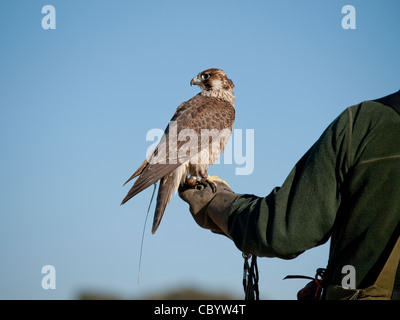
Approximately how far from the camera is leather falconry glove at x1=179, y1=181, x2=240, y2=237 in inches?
95.9

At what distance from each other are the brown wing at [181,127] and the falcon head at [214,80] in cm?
21

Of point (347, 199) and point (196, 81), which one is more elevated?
point (196, 81)

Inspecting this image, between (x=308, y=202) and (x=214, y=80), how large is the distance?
398 cm

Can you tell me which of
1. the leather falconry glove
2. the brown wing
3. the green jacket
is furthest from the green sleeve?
the brown wing

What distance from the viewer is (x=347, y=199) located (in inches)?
69.7

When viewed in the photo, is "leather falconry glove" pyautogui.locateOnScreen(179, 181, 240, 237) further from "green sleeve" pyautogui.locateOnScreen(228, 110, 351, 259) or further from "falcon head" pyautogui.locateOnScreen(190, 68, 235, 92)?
"falcon head" pyautogui.locateOnScreen(190, 68, 235, 92)

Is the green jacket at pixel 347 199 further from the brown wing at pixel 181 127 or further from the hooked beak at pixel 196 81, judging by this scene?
the hooked beak at pixel 196 81

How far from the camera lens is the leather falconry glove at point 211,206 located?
2.44m

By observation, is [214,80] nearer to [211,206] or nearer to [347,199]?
[211,206]

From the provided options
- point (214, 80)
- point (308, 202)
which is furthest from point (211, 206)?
point (214, 80)

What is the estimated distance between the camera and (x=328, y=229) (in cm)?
182

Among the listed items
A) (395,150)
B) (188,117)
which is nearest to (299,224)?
(395,150)

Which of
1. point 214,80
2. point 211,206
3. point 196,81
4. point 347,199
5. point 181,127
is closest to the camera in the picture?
point 347,199

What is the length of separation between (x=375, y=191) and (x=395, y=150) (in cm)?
19
